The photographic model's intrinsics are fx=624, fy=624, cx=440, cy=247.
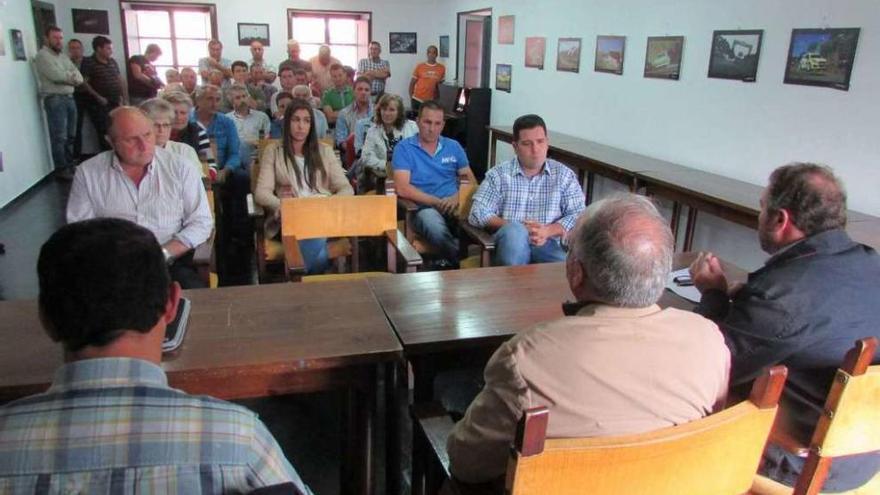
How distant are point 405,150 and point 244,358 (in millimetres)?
2573

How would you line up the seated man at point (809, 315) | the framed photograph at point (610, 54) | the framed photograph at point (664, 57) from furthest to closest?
the framed photograph at point (610, 54) → the framed photograph at point (664, 57) → the seated man at point (809, 315)

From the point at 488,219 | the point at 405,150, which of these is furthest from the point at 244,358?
the point at 405,150

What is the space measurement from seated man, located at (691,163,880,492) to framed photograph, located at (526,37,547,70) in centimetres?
545

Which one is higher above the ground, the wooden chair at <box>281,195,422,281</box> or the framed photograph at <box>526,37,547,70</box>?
the framed photograph at <box>526,37,547,70</box>

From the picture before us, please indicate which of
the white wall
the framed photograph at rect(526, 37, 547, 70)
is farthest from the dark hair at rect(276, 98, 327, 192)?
the framed photograph at rect(526, 37, 547, 70)

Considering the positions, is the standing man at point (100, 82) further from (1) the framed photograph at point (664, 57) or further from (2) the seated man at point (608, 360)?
(2) the seated man at point (608, 360)

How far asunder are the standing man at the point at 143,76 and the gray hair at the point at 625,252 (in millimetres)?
8550

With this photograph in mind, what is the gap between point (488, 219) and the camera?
3.01 metres

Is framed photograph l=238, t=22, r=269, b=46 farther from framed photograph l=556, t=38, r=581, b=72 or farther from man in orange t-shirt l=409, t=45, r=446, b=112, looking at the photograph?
framed photograph l=556, t=38, r=581, b=72

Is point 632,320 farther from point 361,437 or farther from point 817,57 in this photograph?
point 817,57

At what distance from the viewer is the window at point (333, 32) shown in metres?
10.1

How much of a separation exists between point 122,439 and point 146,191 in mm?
Answer: 2006

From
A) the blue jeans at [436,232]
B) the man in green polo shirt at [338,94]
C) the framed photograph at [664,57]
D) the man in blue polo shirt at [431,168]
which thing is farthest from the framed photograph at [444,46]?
the blue jeans at [436,232]

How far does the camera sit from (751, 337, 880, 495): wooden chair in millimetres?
1174
